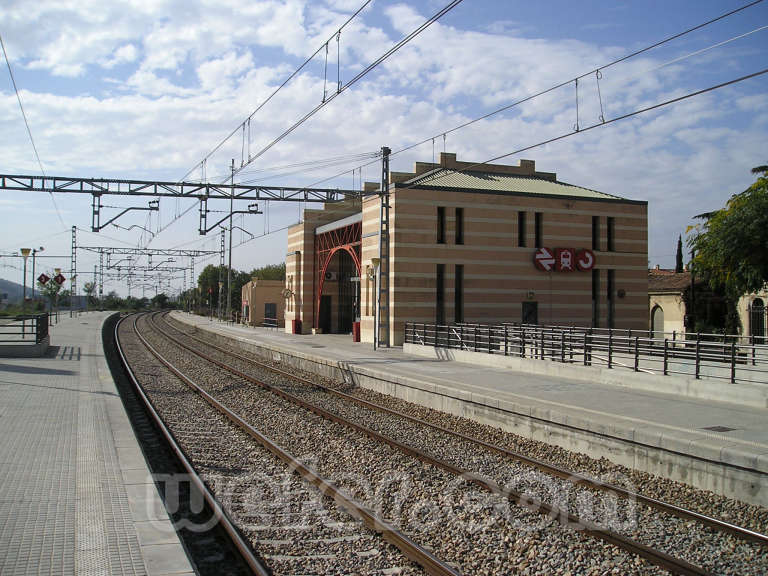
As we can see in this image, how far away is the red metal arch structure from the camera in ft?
118

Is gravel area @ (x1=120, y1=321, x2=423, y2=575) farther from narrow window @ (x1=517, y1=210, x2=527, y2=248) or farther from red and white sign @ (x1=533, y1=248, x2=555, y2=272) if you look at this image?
narrow window @ (x1=517, y1=210, x2=527, y2=248)

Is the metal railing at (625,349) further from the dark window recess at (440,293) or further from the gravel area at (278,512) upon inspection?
the gravel area at (278,512)

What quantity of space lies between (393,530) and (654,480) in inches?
172

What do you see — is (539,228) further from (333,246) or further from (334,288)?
(334,288)

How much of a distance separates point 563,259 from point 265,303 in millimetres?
31563

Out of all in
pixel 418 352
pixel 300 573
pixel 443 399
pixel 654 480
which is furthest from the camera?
pixel 418 352

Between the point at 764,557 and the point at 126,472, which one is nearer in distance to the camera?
the point at 764,557

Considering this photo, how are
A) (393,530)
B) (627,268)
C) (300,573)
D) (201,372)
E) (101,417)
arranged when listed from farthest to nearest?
(627,268)
(201,372)
(101,417)
(393,530)
(300,573)

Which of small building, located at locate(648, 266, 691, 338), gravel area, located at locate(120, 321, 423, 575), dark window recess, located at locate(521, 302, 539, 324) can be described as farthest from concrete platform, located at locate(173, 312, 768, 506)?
small building, located at locate(648, 266, 691, 338)

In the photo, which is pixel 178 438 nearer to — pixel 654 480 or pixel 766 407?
pixel 654 480

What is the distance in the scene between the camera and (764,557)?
606 centimetres

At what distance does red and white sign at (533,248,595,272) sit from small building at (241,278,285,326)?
29371 millimetres

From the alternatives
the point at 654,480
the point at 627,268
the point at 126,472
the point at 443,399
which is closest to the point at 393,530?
the point at 126,472

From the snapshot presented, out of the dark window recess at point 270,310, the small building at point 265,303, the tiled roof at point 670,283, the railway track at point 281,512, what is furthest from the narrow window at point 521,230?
the dark window recess at point 270,310
